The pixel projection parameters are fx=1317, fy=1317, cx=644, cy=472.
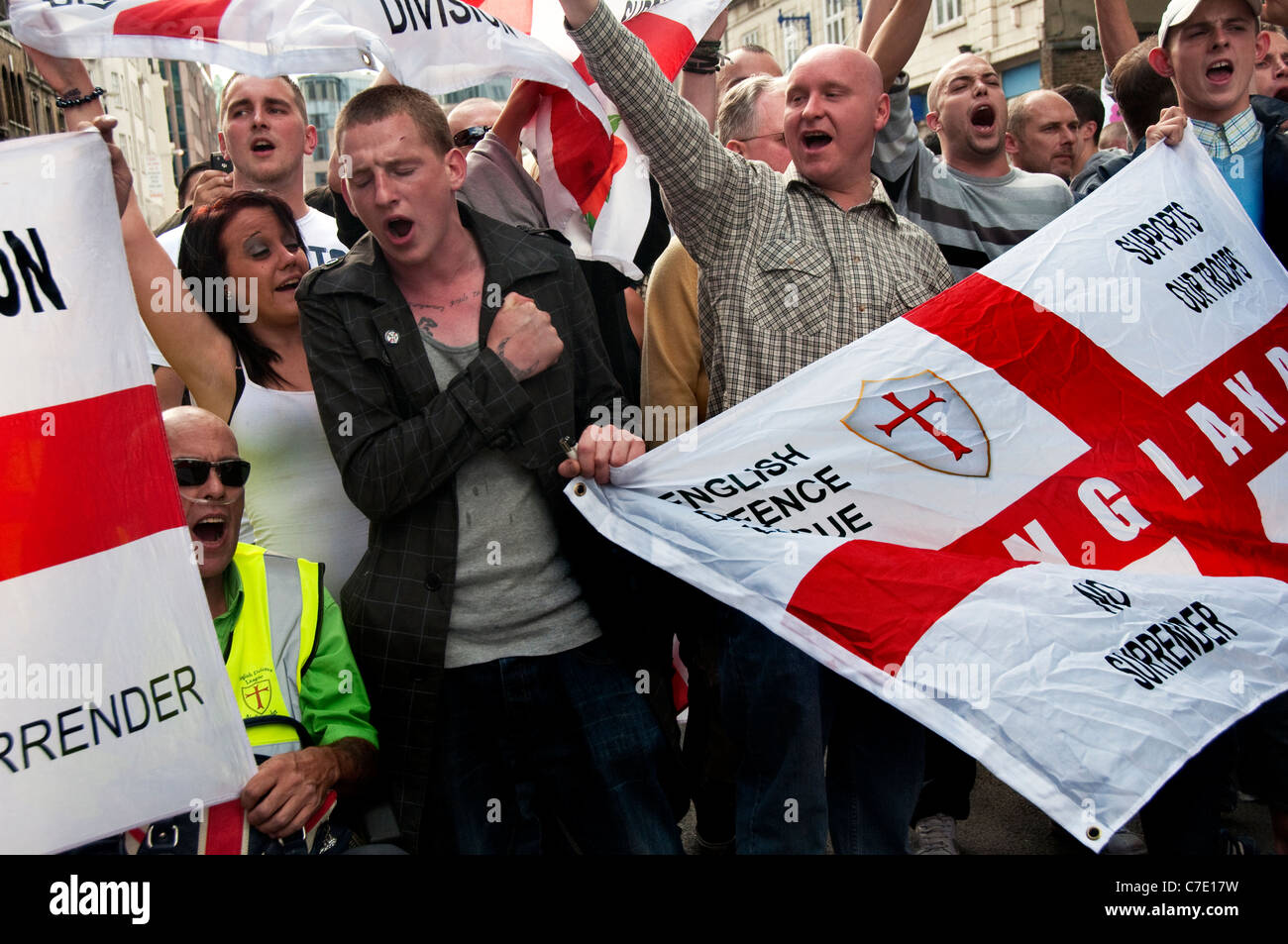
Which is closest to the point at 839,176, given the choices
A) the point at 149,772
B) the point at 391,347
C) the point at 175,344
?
the point at 391,347

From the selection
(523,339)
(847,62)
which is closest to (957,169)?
(847,62)

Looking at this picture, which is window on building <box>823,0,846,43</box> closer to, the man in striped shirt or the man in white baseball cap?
the man in striped shirt

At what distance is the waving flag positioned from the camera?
337 centimetres

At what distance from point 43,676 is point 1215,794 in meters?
2.59

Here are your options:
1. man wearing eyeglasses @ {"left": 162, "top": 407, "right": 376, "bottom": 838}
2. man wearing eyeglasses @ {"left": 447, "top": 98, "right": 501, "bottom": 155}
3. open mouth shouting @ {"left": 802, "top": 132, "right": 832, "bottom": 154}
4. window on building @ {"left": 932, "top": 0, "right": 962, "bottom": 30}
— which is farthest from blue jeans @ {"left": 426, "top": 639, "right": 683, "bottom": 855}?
window on building @ {"left": 932, "top": 0, "right": 962, "bottom": 30}

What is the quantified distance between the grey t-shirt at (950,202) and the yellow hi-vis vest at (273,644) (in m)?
2.15

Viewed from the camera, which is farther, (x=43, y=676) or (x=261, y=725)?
(x=261, y=725)

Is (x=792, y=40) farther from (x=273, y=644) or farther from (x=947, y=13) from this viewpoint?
(x=273, y=644)

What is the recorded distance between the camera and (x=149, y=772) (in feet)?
8.20

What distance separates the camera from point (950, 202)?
415 centimetres

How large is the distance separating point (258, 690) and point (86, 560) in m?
0.49

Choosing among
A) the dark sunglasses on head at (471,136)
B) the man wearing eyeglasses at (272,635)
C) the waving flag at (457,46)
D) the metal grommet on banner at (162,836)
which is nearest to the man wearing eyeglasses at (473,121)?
the dark sunglasses on head at (471,136)

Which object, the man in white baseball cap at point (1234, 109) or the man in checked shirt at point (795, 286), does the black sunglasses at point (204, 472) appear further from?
the man in white baseball cap at point (1234, 109)

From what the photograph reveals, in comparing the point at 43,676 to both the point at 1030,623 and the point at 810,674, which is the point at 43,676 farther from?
the point at 1030,623
